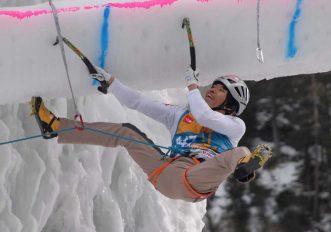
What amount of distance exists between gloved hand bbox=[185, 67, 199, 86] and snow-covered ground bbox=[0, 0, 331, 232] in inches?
5.5

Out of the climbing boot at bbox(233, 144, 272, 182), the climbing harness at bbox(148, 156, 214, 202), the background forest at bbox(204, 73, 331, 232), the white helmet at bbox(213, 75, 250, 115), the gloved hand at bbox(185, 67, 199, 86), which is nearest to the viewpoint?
the climbing boot at bbox(233, 144, 272, 182)

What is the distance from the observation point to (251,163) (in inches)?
79.7

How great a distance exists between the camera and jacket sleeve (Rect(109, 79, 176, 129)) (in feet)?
7.93

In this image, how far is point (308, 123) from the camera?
684 cm

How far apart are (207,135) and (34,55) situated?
0.78m

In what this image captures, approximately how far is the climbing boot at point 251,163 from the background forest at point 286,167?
480cm

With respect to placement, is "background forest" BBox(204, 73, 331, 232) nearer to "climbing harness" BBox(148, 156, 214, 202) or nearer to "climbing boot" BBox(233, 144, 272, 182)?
"climbing harness" BBox(148, 156, 214, 202)

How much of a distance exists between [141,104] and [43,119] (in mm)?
Result: 419

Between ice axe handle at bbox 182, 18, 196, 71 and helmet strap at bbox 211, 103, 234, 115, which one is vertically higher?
ice axe handle at bbox 182, 18, 196, 71

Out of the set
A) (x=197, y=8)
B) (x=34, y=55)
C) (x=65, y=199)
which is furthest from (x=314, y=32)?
(x=65, y=199)

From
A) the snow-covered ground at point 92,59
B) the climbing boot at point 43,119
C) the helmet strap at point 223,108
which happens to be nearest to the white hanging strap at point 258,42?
the snow-covered ground at point 92,59

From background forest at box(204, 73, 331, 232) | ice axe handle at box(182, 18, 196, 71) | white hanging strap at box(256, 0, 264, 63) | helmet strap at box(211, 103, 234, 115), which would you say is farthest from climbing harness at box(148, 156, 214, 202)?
background forest at box(204, 73, 331, 232)

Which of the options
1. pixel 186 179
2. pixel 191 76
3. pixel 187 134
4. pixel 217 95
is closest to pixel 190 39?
pixel 191 76

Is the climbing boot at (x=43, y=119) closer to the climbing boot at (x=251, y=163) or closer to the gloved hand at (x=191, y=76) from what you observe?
the gloved hand at (x=191, y=76)
